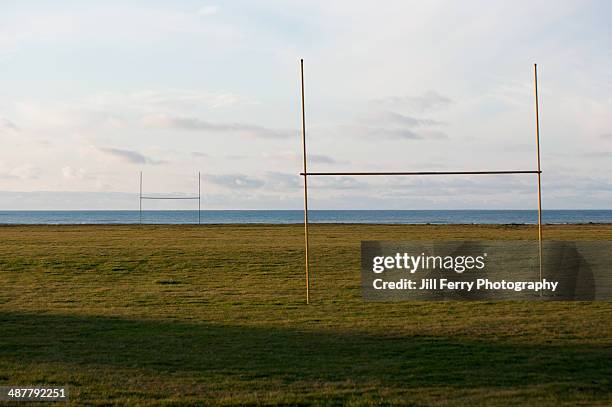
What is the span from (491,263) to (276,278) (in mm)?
8004

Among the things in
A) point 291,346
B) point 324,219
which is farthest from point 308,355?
point 324,219

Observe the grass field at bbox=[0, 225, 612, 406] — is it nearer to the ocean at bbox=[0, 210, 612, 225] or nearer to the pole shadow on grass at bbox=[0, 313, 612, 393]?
the pole shadow on grass at bbox=[0, 313, 612, 393]

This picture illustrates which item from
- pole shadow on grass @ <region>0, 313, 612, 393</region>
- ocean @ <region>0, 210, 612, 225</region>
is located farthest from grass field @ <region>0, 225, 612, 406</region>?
ocean @ <region>0, 210, 612, 225</region>

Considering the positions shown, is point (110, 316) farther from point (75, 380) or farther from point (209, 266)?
point (209, 266)

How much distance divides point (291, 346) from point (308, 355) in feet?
2.16

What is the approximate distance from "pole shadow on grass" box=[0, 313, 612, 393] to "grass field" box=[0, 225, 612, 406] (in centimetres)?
2

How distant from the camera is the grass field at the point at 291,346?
7.29 metres

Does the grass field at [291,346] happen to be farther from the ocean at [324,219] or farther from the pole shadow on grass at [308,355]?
the ocean at [324,219]

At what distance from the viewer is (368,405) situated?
22.2 ft

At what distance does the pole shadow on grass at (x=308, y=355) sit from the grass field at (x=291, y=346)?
0.02 metres

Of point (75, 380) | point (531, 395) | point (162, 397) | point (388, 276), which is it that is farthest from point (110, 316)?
point (388, 276)

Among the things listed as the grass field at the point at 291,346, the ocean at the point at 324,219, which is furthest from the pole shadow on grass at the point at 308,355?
the ocean at the point at 324,219

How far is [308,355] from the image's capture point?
361 inches

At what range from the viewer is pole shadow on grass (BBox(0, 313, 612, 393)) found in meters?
7.95
